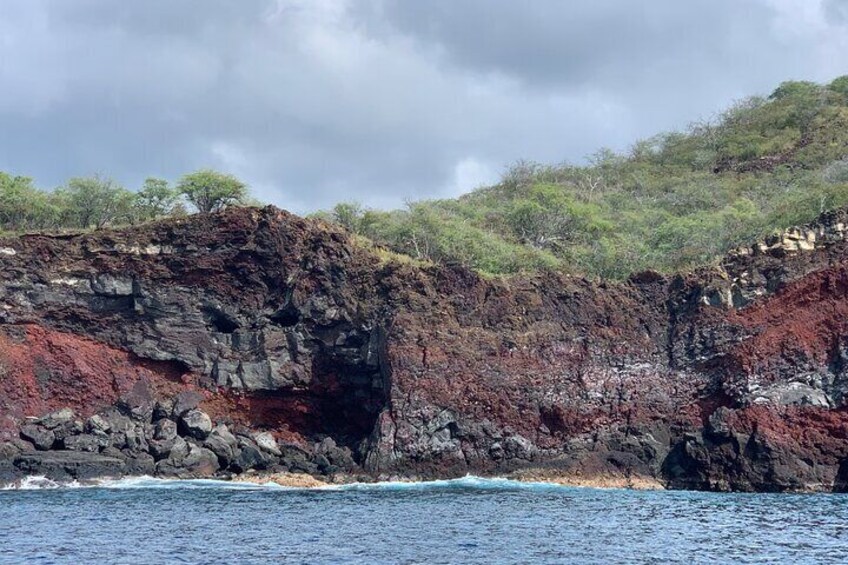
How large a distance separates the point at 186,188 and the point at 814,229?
30499 millimetres

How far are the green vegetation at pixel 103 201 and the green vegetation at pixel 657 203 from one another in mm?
8741

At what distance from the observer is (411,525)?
2909 centimetres

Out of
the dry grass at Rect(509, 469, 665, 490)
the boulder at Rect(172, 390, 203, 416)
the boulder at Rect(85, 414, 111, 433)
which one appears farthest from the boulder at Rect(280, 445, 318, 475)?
the dry grass at Rect(509, 469, 665, 490)

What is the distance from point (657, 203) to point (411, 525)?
191ft

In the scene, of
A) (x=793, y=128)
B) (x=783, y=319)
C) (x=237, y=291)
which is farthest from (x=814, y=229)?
(x=793, y=128)

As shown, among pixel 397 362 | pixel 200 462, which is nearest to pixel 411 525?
pixel 397 362

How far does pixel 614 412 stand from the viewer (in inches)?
1738

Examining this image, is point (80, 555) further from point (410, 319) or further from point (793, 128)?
point (793, 128)

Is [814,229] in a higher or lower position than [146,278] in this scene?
higher

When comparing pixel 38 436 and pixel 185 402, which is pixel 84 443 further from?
pixel 185 402

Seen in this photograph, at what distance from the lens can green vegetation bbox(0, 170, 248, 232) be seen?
54.1 meters

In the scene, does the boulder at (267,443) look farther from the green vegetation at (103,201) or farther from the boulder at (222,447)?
the green vegetation at (103,201)

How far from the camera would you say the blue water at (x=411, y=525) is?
958 inches

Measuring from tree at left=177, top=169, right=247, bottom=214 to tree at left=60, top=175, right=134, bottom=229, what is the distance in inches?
126
